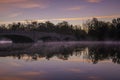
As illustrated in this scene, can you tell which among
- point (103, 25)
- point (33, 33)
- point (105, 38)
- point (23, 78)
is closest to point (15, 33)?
point (33, 33)

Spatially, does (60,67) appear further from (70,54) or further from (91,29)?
(91,29)

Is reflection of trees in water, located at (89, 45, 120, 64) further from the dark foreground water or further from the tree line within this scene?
the tree line

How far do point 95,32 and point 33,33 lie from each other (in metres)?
40.4

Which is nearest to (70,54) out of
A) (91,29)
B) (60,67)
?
(60,67)

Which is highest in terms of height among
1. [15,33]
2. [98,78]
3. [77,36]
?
[98,78]

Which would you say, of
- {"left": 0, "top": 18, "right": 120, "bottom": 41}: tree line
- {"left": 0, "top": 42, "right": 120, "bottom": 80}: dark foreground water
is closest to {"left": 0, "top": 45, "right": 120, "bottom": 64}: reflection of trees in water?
{"left": 0, "top": 42, "right": 120, "bottom": 80}: dark foreground water

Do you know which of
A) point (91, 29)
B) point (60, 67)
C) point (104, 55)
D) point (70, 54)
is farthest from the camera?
point (91, 29)

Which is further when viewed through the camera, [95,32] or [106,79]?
[95,32]

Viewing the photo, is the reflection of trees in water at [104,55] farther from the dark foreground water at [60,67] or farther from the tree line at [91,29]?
the tree line at [91,29]

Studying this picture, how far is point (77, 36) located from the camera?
447ft

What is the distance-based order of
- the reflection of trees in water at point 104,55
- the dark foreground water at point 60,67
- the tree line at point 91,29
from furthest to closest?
the tree line at point 91,29 → the reflection of trees in water at point 104,55 → the dark foreground water at point 60,67

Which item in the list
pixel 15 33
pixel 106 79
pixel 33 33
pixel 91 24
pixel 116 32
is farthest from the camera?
pixel 91 24

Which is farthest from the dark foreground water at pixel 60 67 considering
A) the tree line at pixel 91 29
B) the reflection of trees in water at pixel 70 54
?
the tree line at pixel 91 29

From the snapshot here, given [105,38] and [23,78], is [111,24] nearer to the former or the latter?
[105,38]
